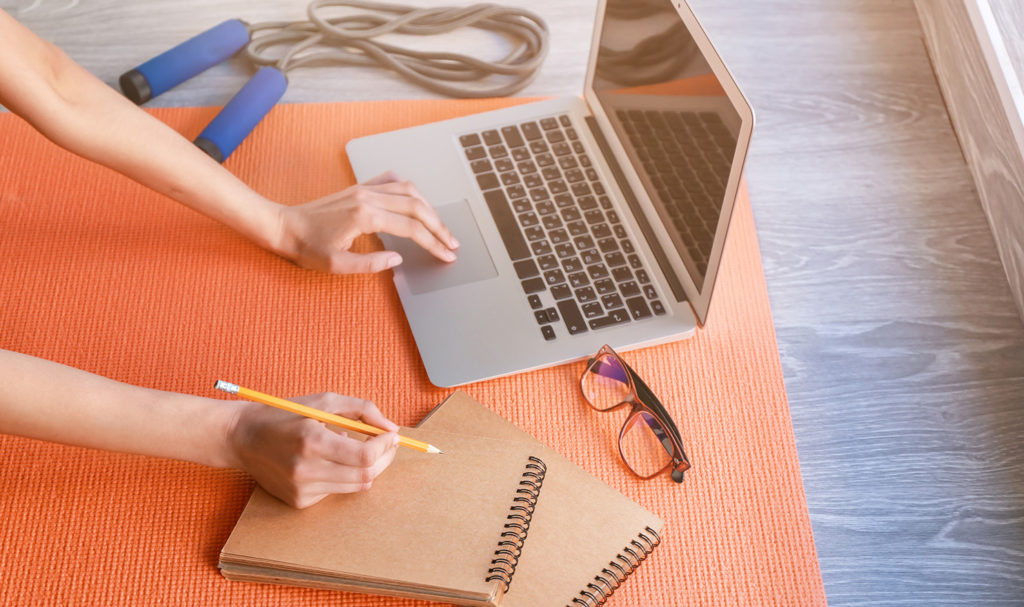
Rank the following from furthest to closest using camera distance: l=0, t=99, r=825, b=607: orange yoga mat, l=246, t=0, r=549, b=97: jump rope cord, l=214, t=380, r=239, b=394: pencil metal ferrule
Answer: l=246, t=0, r=549, b=97: jump rope cord < l=0, t=99, r=825, b=607: orange yoga mat < l=214, t=380, r=239, b=394: pencil metal ferrule

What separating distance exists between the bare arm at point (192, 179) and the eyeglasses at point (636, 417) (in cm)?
20

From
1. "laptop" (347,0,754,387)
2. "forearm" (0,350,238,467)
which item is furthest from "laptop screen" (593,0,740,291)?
"forearm" (0,350,238,467)

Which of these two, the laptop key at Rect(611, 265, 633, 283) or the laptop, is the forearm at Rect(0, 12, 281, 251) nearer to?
the laptop

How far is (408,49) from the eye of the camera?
1.12 meters

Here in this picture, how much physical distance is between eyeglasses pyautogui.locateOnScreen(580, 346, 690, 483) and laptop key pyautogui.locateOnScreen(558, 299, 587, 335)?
0.03m

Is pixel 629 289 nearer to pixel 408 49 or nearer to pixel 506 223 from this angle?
pixel 506 223

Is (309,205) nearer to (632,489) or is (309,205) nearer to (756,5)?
(632,489)

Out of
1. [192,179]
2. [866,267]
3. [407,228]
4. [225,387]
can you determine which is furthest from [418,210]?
[866,267]

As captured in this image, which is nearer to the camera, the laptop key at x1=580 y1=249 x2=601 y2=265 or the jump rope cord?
the laptop key at x1=580 y1=249 x2=601 y2=265

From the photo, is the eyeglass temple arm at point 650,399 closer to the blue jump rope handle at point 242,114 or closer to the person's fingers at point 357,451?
the person's fingers at point 357,451

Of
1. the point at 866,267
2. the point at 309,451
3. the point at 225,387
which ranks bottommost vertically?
the point at 866,267

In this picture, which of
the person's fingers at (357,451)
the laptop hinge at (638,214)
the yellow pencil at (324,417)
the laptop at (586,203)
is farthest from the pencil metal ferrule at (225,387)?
the laptop hinge at (638,214)

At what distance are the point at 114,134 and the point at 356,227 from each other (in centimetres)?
25

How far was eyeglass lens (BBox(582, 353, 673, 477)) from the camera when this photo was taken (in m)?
0.78
